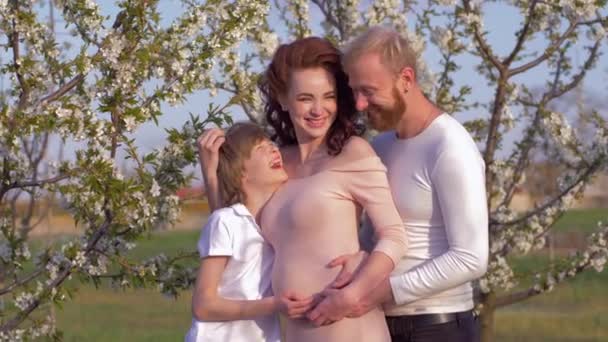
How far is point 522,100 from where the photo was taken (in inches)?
309

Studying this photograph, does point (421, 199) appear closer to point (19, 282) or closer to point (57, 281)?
point (57, 281)

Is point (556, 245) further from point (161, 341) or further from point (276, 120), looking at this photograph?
point (276, 120)

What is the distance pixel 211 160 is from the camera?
13.0ft

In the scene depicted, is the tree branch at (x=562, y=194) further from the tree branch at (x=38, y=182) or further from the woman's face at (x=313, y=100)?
the woman's face at (x=313, y=100)

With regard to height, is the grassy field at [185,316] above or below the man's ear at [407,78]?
below

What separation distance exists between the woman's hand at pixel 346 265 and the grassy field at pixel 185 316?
859 centimetres

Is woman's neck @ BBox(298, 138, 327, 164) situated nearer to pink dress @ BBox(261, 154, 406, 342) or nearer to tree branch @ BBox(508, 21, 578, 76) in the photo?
pink dress @ BBox(261, 154, 406, 342)

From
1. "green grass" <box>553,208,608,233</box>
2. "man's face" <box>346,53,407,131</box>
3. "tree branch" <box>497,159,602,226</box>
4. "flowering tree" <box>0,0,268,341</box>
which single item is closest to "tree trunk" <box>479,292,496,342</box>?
"tree branch" <box>497,159,602,226</box>

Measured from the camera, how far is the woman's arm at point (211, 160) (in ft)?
12.9

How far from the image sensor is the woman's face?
377cm

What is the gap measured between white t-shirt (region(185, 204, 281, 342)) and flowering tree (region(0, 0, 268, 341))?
112cm

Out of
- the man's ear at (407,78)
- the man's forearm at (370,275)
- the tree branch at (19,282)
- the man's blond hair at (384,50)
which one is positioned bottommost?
the tree branch at (19,282)

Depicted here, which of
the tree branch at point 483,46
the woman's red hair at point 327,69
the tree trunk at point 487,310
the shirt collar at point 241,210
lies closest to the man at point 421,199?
the woman's red hair at point 327,69

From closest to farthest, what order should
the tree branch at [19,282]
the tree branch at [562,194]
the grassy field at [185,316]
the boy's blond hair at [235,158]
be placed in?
the boy's blond hair at [235,158] → the tree branch at [19,282] → the tree branch at [562,194] → the grassy field at [185,316]
